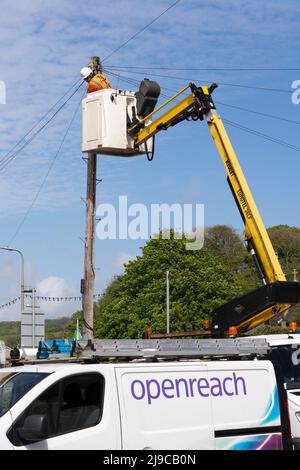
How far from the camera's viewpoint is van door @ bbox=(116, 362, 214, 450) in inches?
310

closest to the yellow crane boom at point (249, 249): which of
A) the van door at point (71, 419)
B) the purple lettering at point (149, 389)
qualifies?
the purple lettering at point (149, 389)

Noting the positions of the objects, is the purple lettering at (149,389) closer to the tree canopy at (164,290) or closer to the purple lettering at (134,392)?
the purple lettering at (134,392)

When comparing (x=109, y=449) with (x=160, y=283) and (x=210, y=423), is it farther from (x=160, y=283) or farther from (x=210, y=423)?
(x=160, y=283)

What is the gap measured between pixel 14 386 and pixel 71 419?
0.67m

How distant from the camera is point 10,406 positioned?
7523 millimetres

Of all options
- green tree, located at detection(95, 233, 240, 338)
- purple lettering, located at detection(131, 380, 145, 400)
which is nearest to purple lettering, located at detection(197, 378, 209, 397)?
purple lettering, located at detection(131, 380, 145, 400)

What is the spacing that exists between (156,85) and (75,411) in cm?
1291

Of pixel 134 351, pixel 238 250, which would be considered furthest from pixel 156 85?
pixel 238 250

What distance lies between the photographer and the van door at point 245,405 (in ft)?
27.6

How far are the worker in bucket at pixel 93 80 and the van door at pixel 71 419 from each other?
13.4 m

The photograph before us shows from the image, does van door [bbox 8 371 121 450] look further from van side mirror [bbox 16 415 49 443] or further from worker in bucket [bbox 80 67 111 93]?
worker in bucket [bbox 80 67 111 93]

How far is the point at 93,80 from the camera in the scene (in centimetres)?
2044

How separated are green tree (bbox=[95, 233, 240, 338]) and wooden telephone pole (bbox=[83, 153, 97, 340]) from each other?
30209mm

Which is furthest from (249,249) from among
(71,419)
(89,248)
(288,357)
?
(71,419)
